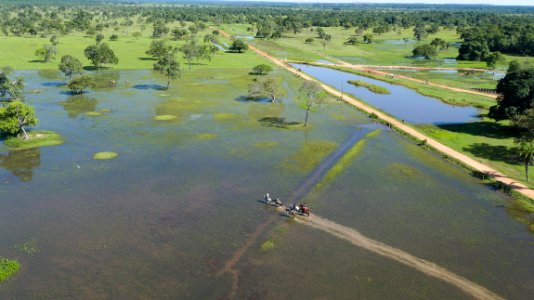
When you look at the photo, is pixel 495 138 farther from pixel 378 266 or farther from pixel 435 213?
pixel 378 266

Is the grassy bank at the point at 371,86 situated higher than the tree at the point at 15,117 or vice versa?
the grassy bank at the point at 371,86

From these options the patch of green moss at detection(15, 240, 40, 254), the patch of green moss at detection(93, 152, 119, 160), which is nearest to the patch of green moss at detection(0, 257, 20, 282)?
the patch of green moss at detection(15, 240, 40, 254)

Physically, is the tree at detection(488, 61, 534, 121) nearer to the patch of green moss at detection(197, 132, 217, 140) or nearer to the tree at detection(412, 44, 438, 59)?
the patch of green moss at detection(197, 132, 217, 140)

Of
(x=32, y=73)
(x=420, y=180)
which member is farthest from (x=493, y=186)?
(x=32, y=73)

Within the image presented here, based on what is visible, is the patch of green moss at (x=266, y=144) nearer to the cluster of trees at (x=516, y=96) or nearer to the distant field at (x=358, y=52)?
the cluster of trees at (x=516, y=96)

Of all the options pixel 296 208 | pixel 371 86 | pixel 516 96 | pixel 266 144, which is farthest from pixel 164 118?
pixel 516 96

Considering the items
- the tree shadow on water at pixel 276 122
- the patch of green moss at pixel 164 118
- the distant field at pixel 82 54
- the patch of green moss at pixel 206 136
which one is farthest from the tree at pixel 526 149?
the distant field at pixel 82 54
